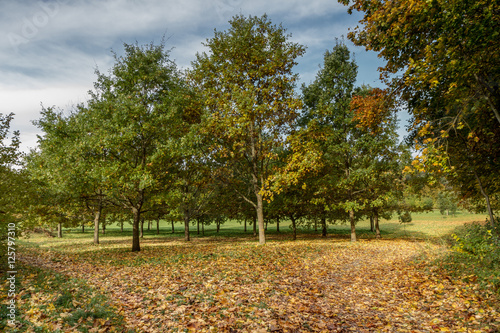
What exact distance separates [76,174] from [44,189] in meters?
2.84

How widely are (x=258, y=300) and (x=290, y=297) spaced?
97 centimetres

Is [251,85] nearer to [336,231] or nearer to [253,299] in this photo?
[253,299]

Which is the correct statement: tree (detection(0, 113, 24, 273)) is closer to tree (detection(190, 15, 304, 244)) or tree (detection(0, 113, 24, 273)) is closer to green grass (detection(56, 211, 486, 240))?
tree (detection(190, 15, 304, 244))

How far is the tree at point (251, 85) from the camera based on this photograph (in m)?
17.7

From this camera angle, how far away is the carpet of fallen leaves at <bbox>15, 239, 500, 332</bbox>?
18.3 feet

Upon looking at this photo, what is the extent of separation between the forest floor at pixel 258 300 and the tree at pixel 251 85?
9.17 meters

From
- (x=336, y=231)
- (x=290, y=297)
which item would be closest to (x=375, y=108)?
(x=290, y=297)

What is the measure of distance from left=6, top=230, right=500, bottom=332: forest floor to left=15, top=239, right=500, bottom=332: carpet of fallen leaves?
0.03m

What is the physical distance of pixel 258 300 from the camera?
6.88m

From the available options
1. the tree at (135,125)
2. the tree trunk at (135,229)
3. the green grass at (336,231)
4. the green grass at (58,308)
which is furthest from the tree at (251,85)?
the green grass at (336,231)

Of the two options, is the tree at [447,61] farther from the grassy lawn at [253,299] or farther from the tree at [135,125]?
the tree at [135,125]

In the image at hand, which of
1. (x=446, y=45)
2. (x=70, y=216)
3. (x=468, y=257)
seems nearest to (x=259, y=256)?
(x=468, y=257)

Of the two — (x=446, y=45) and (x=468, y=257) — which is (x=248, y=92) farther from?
(x=468, y=257)

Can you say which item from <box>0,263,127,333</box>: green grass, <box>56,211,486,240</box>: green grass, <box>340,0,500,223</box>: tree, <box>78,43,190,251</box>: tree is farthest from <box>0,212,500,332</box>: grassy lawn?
<box>56,211,486,240</box>: green grass
